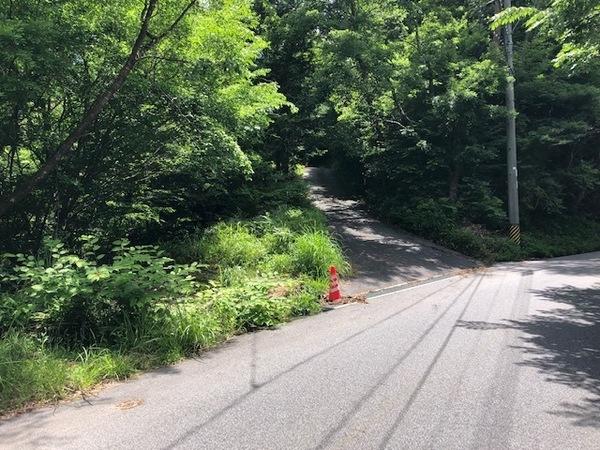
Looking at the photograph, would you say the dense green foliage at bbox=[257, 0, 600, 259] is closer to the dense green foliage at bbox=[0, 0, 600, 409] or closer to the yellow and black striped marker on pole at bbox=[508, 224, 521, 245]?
the dense green foliage at bbox=[0, 0, 600, 409]

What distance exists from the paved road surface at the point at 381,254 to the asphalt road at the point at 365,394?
4.68 meters

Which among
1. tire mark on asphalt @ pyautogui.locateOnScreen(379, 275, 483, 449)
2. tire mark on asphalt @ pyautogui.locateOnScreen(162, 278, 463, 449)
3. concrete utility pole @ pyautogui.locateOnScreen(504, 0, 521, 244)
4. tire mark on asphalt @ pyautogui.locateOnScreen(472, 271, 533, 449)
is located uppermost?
concrete utility pole @ pyautogui.locateOnScreen(504, 0, 521, 244)

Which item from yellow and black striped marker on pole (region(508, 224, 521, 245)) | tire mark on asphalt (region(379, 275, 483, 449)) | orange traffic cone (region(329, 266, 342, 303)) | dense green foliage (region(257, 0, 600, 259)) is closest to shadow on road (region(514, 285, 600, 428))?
tire mark on asphalt (region(379, 275, 483, 449))

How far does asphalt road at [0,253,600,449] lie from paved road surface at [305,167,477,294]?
4676 millimetres

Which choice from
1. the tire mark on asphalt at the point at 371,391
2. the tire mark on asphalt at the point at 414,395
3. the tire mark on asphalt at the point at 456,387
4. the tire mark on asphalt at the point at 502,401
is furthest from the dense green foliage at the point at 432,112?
the tire mark on asphalt at the point at 502,401

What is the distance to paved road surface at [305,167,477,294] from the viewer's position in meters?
13.8

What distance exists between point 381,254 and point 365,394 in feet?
37.7

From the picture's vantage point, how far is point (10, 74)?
7922 mm

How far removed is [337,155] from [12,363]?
23.3 m

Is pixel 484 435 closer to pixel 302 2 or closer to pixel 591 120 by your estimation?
pixel 302 2

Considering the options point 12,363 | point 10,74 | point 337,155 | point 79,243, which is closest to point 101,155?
point 79,243

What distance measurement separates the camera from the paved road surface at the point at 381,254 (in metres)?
13.8

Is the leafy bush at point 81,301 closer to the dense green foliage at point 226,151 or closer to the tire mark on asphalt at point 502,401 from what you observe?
the dense green foliage at point 226,151

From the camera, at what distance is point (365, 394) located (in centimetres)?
519
